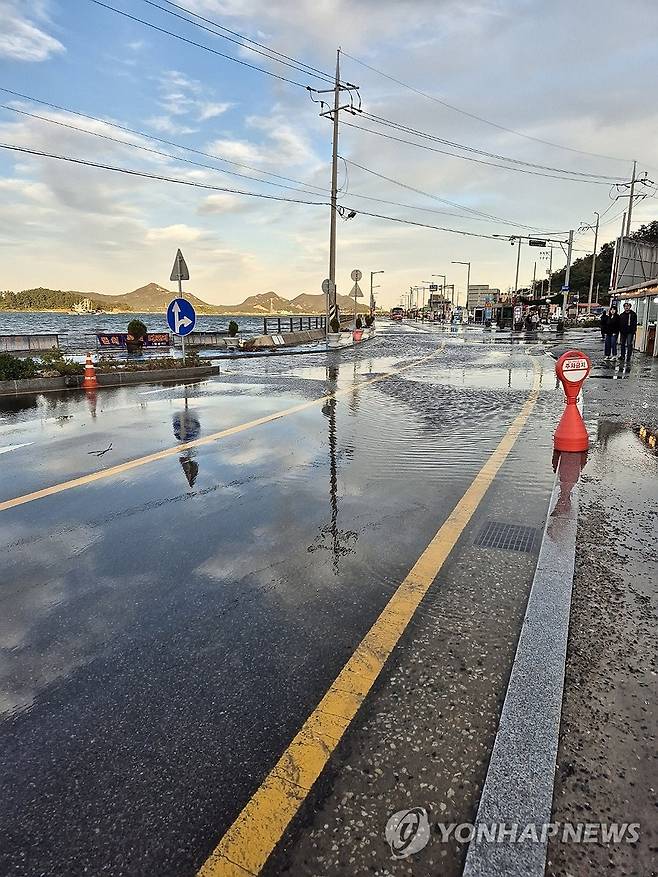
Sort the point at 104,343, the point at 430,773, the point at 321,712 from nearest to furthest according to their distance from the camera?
the point at 430,773
the point at 321,712
the point at 104,343

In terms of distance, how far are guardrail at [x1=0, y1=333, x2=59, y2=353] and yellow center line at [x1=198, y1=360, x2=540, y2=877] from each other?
24.8 m

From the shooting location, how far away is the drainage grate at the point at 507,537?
412 cm

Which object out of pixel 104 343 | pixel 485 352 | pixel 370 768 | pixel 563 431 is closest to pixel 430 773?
pixel 370 768

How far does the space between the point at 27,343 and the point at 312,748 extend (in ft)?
90.4

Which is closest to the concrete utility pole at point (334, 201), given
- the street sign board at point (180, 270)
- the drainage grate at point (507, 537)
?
the street sign board at point (180, 270)

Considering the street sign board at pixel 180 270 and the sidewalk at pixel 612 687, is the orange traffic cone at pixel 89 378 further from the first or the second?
the sidewalk at pixel 612 687

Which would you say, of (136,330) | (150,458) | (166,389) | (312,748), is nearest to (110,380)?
(166,389)

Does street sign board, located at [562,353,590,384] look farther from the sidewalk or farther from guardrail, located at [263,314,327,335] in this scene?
guardrail, located at [263,314,327,335]

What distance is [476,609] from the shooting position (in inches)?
128

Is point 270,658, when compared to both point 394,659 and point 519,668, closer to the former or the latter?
point 394,659

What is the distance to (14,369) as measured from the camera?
13.3 meters

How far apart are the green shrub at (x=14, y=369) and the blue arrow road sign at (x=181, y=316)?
3.62 m

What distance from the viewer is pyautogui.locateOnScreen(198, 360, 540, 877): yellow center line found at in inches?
71.6

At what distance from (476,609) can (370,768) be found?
52.6 inches
